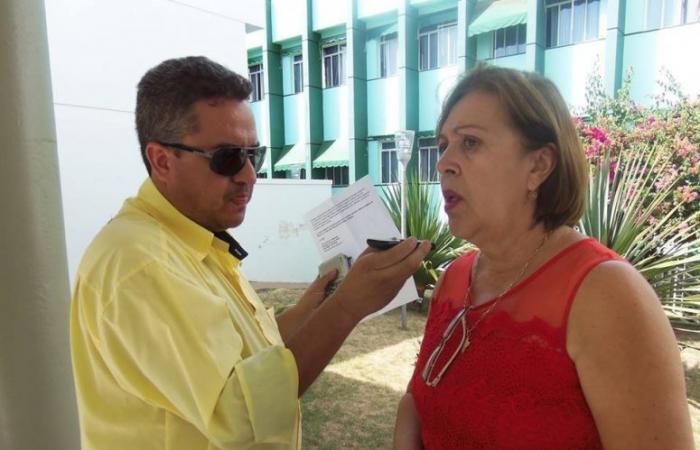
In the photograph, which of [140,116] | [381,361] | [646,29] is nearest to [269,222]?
[381,361]

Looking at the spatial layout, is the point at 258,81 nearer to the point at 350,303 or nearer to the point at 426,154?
the point at 426,154

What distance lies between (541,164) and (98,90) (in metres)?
5.93

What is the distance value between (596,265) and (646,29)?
13905 millimetres

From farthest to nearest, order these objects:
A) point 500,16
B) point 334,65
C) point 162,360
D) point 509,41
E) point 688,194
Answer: point 334,65 < point 509,41 < point 500,16 < point 688,194 < point 162,360

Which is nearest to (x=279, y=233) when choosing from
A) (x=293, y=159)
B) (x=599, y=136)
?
(x=599, y=136)

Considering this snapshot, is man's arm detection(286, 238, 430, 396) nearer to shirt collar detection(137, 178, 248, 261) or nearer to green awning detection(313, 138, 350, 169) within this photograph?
shirt collar detection(137, 178, 248, 261)

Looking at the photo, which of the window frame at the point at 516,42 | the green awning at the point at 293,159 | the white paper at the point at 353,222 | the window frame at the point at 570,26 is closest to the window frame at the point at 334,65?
the green awning at the point at 293,159

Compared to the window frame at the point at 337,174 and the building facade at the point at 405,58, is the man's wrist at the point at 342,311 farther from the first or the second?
Answer: the window frame at the point at 337,174

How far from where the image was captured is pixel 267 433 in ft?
3.84

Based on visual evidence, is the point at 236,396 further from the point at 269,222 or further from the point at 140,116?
the point at 269,222

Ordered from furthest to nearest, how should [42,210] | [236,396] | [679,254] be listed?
[679,254]
[42,210]
[236,396]

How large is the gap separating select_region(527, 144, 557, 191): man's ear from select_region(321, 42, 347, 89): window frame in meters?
17.4

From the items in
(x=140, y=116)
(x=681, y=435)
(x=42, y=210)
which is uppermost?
(x=140, y=116)

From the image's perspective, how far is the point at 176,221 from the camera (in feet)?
4.69
